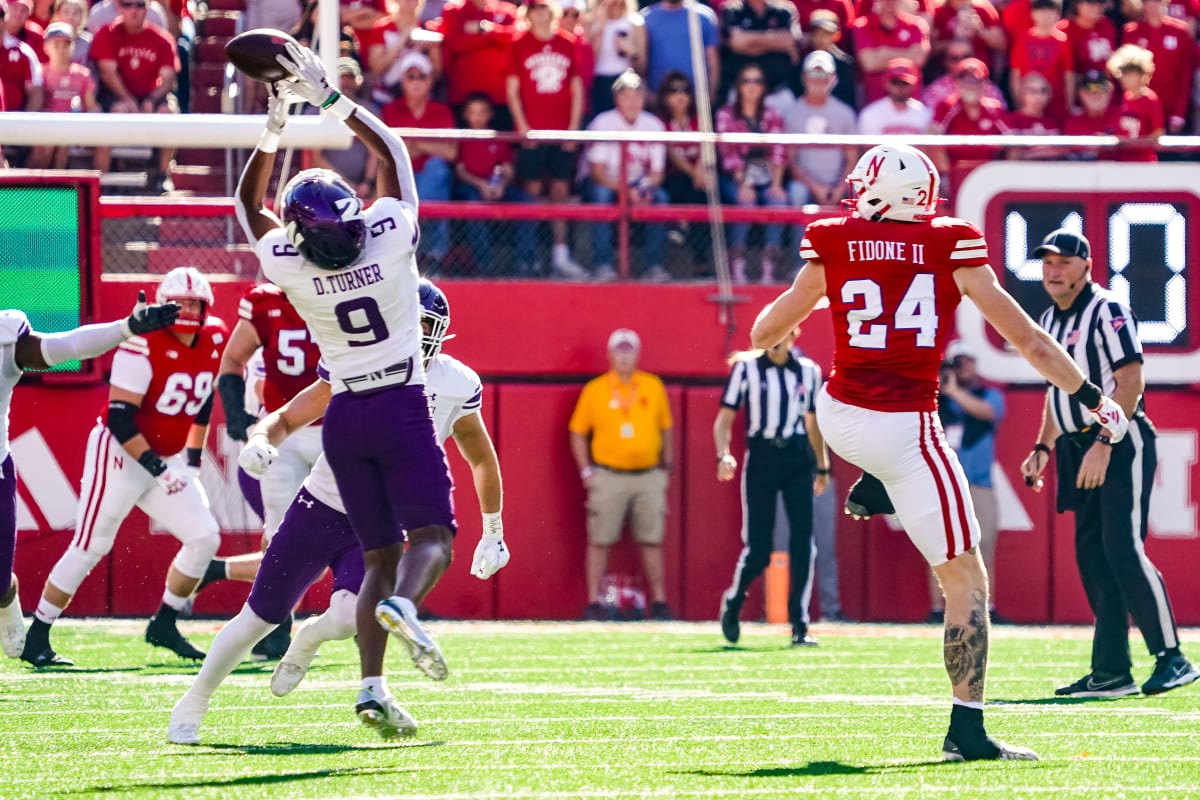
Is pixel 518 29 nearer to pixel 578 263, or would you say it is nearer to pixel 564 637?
pixel 578 263

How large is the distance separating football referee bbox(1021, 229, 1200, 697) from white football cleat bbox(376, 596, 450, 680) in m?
3.15

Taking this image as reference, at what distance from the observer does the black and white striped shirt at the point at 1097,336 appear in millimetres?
7969

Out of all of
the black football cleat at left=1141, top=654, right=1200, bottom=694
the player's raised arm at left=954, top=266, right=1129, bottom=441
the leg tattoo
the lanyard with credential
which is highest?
the player's raised arm at left=954, top=266, right=1129, bottom=441

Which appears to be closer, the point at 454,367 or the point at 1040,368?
the point at 1040,368

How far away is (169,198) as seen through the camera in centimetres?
1263

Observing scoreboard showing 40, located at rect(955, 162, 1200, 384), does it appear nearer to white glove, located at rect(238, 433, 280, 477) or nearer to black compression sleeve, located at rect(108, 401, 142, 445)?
black compression sleeve, located at rect(108, 401, 142, 445)

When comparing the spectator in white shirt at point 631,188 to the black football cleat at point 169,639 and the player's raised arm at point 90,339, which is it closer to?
the black football cleat at point 169,639

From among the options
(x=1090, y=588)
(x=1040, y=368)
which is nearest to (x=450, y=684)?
(x=1090, y=588)

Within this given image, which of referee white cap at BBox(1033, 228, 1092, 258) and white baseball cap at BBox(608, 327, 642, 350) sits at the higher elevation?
referee white cap at BBox(1033, 228, 1092, 258)

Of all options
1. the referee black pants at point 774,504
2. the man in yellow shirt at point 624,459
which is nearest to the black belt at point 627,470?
the man in yellow shirt at point 624,459

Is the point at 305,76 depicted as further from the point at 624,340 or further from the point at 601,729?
the point at 624,340

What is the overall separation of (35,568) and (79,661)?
10.7 ft

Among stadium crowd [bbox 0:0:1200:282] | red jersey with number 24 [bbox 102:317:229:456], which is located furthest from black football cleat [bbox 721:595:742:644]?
stadium crowd [bbox 0:0:1200:282]

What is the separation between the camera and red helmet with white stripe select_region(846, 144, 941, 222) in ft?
19.3
